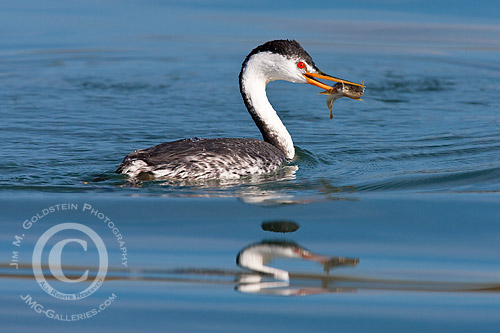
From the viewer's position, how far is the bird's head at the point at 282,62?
934cm

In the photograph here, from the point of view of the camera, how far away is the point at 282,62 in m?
9.38

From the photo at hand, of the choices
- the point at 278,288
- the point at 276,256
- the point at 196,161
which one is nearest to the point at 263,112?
the point at 196,161

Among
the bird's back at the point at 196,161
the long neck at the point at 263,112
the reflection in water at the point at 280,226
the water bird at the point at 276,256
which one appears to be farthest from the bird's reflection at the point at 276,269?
the long neck at the point at 263,112

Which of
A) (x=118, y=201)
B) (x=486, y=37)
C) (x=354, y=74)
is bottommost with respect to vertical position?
(x=118, y=201)

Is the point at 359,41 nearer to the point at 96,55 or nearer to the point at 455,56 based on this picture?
the point at 455,56

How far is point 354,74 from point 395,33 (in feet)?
13.4

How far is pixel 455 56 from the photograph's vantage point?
1627 centimetres

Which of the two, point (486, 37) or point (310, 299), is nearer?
point (310, 299)

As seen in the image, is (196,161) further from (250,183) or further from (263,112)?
(263,112)

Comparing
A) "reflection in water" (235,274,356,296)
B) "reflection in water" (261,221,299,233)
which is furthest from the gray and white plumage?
"reflection in water" (235,274,356,296)

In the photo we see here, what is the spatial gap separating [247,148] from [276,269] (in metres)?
3.14

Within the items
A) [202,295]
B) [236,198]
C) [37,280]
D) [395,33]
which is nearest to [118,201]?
[236,198]

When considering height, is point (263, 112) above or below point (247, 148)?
above

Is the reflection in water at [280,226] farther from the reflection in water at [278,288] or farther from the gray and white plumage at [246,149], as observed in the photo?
the gray and white plumage at [246,149]
